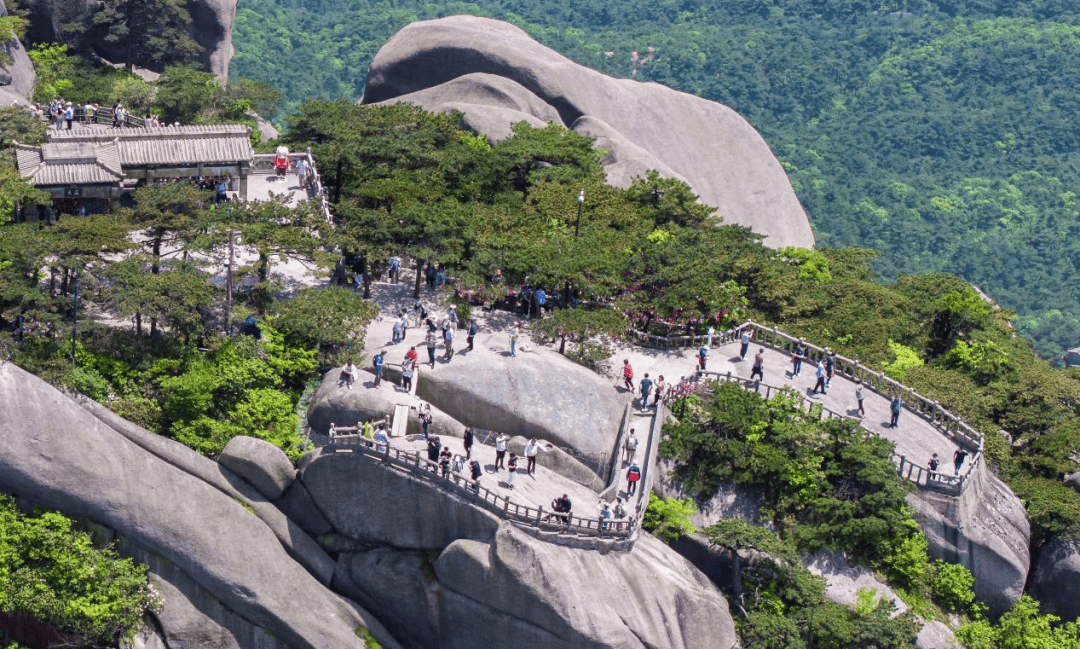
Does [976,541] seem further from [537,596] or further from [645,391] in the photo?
[537,596]

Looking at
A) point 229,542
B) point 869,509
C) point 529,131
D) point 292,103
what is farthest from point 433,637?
point 292,103

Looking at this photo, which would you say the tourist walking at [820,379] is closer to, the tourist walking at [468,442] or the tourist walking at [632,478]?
the tourist walking at [632,478]

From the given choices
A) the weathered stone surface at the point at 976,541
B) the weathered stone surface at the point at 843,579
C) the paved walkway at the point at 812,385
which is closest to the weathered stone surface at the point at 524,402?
the paved walkway at the point at 812,385

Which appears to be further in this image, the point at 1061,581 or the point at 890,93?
the point at 890,93

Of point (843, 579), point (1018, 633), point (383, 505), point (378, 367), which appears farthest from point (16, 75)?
point (1018, 633)

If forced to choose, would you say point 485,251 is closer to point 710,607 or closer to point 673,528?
point 673,528
